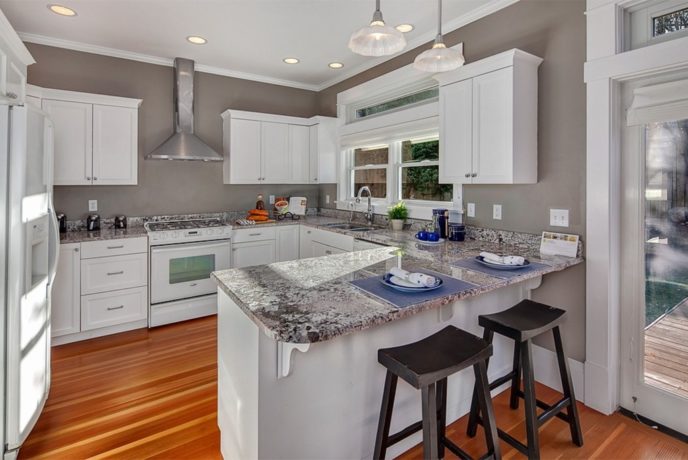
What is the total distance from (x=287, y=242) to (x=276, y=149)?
115cm

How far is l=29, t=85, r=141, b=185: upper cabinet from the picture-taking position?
3.25 meters

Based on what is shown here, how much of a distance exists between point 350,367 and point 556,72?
2.29m

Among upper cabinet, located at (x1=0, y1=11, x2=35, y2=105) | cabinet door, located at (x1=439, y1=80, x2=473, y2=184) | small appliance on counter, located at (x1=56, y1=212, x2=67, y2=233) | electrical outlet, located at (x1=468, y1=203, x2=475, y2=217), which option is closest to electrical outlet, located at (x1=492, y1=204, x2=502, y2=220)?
electrical outlet, located at (x1=468, y1=203, x2=475, y2=217)

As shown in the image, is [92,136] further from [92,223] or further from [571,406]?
[571,406]

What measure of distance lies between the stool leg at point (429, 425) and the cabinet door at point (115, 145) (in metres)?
3.51

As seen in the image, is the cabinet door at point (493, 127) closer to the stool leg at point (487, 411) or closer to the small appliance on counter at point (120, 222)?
the stool leg at point (487, 411)

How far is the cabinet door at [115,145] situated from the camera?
3459 millimetres

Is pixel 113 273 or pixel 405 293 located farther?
pixel 113 273

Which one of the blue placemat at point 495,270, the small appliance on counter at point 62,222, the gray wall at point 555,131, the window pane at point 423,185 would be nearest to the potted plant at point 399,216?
the window pane at point 423,185

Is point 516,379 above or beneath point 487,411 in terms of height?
beneath

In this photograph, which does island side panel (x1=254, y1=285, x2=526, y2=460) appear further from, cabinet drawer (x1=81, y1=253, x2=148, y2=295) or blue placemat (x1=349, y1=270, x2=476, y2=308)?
cabinet drawer (x1=81, y1=253, x2=148, y2=295)

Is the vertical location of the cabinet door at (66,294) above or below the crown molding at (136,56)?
below

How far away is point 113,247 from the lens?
3.34m

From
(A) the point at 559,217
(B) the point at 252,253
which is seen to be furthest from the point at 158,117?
(A) the point at 559,217
